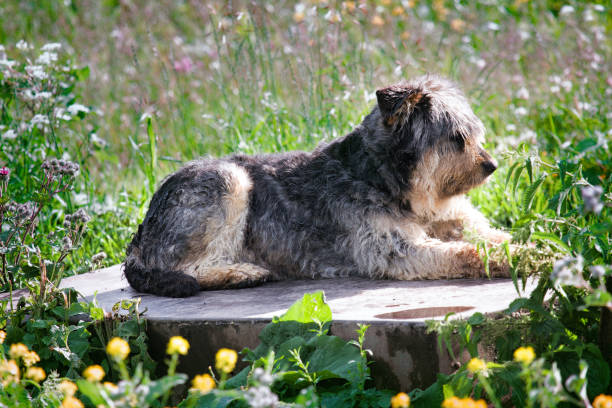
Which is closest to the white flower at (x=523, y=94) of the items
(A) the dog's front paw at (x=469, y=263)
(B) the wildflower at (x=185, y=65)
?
(B) the wildflower at (x=185, y=65)

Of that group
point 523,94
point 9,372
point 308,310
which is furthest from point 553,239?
point 523,94

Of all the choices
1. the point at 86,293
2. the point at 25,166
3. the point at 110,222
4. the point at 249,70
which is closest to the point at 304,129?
the point at 249,70

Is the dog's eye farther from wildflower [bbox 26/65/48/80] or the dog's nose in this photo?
wildflower [bbox 26/65/48/80]

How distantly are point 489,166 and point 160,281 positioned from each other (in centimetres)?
223

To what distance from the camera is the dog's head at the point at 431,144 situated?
439cm

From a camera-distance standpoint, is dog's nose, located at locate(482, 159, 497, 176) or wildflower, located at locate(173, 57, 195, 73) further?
wildflower, located at locate(173, 57, 195, 73)

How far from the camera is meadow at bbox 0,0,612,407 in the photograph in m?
2.69

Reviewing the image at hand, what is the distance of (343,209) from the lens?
459 centimetres

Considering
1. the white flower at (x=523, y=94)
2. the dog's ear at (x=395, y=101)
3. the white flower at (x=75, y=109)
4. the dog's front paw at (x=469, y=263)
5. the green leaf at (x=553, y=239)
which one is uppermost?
the white flower at (x=523, y=94)

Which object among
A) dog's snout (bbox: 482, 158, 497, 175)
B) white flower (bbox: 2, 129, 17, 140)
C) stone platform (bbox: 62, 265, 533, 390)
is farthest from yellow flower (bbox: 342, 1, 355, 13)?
stone platform (bbox: 62, 265, 533, 390)

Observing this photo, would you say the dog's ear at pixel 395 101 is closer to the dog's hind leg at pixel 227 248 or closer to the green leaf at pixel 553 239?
the dog's hind leg at pixel 227 248

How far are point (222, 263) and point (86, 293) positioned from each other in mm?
930

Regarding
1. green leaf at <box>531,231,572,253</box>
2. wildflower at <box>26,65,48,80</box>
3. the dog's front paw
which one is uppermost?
wildflower at <box>26,65,48,80</box>

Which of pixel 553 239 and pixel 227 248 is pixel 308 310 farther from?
pixel 227 248
